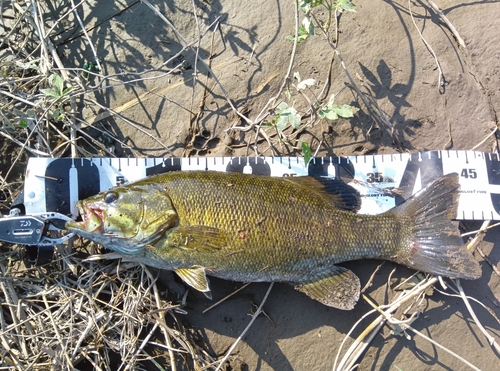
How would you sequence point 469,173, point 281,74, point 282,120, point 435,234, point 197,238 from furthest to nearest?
point 281,74, point 469,173, point 435,234, point 282,120, point 197,238

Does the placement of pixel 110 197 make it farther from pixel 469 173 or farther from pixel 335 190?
pixel 469 173

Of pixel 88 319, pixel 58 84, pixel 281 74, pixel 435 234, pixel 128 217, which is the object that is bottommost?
pixel 88 319

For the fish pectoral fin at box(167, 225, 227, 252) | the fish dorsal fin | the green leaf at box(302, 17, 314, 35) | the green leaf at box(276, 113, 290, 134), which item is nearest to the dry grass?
the fish pectoral fin at box(167, 225, 227, 252)

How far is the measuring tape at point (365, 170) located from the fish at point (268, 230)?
258 mm

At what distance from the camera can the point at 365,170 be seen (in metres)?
3.88

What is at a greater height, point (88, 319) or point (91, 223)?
point (91, 223)

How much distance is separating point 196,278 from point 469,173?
2754mm

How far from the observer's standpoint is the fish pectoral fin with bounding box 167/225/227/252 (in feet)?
10.4

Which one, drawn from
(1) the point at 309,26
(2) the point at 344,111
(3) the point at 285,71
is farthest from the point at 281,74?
(2) the point at 344,111

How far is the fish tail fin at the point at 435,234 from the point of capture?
139 inches

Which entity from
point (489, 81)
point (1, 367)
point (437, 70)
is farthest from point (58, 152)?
point (489, 81)

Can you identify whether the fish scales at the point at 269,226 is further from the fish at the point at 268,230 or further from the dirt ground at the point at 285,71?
the dirt ground at the point at 285,71

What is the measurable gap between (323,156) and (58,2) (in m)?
3.20

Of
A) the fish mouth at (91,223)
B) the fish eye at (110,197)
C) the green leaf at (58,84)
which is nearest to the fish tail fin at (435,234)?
the fish eye at (110,197)
